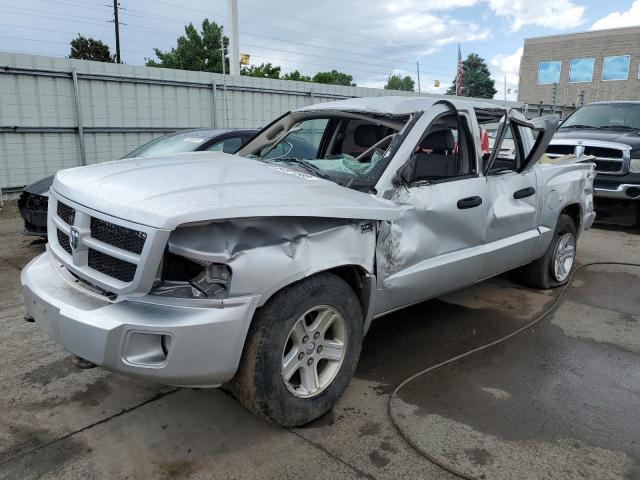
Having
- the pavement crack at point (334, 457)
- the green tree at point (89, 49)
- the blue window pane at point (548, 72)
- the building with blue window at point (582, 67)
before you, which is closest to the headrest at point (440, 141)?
the pavement crack at point (334, 457)

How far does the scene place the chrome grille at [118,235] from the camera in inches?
93.7

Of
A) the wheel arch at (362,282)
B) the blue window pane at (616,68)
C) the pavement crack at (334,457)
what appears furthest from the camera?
the blue window pane at (616,68)

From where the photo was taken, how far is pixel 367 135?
434cm

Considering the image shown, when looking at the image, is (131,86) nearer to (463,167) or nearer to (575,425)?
(463,167)

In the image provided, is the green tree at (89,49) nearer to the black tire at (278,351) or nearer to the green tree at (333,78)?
the green tree at (333,78)

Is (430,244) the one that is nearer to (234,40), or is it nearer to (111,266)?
(111,266)

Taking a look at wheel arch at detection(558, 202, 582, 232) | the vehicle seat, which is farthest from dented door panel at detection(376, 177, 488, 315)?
wheel arch at detection(558, 202, 582, 232)

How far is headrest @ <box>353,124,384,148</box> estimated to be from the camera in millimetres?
4133

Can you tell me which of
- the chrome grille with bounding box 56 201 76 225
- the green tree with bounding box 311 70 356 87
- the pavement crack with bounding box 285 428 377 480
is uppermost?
the green tree with bounding box 311 70 356 87

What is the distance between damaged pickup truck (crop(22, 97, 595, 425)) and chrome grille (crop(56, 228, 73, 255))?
0.05ft

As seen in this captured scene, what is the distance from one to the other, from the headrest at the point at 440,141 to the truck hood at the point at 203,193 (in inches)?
36.5

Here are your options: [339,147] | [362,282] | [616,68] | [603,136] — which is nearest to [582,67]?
[616,68]

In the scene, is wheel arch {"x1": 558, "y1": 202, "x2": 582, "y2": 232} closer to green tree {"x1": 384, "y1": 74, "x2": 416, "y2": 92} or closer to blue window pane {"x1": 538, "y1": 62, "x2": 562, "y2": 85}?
blue window pane {"x1": 538, "y1": 62, "x2": 562, "y2": 85}

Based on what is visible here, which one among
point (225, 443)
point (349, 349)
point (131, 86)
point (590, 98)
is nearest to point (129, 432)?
point (225, 443)
